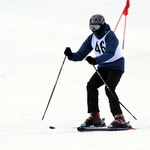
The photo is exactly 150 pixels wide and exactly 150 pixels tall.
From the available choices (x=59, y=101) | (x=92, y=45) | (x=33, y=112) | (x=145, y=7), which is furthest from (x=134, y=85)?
(x=145, y=7)

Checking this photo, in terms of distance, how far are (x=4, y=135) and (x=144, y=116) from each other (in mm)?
→ 3462

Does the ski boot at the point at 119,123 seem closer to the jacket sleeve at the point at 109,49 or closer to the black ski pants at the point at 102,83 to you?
→ the black ski pants at the point at 102,83

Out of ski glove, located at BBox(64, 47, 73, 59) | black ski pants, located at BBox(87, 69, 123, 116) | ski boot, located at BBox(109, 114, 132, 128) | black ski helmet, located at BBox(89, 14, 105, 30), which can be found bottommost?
ski boot, located at BBox(109, 114, 132, 128)

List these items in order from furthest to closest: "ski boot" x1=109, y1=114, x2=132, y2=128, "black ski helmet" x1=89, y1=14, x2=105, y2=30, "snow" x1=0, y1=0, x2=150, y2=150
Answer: "black ski helmet" x1=89, y1=14, x2=105, y2=30
"ski boot" x1=109, y1=114, x2=132, y2=128
"snow" x1=0, y1=0, x2=150, y2=150

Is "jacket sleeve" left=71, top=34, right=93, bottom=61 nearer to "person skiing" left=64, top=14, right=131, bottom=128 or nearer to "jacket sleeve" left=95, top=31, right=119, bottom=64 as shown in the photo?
"person skiing" left=64, top=14, right=131, bottom=128

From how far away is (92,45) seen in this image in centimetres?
706

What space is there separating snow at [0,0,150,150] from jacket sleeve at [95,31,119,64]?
1086 mm

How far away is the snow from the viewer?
537 cm

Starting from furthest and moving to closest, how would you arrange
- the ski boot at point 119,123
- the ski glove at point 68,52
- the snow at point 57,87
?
the ski glove at point 68,52, the ski boot at point 119,123, the snow at point 57,87

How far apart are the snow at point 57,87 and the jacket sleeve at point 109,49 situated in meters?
1.09

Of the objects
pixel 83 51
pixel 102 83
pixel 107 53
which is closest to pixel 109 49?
pixel 107 53

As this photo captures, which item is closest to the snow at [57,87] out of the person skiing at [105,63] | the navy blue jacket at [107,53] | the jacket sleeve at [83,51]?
the person skiing at [105,63]

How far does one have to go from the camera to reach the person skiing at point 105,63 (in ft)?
21.7

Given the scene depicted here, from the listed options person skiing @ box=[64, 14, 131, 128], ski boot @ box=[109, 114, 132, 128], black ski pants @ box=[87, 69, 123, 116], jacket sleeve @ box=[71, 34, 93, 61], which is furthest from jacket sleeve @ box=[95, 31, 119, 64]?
ski boot @ box=[109, 114, 132, 128]
